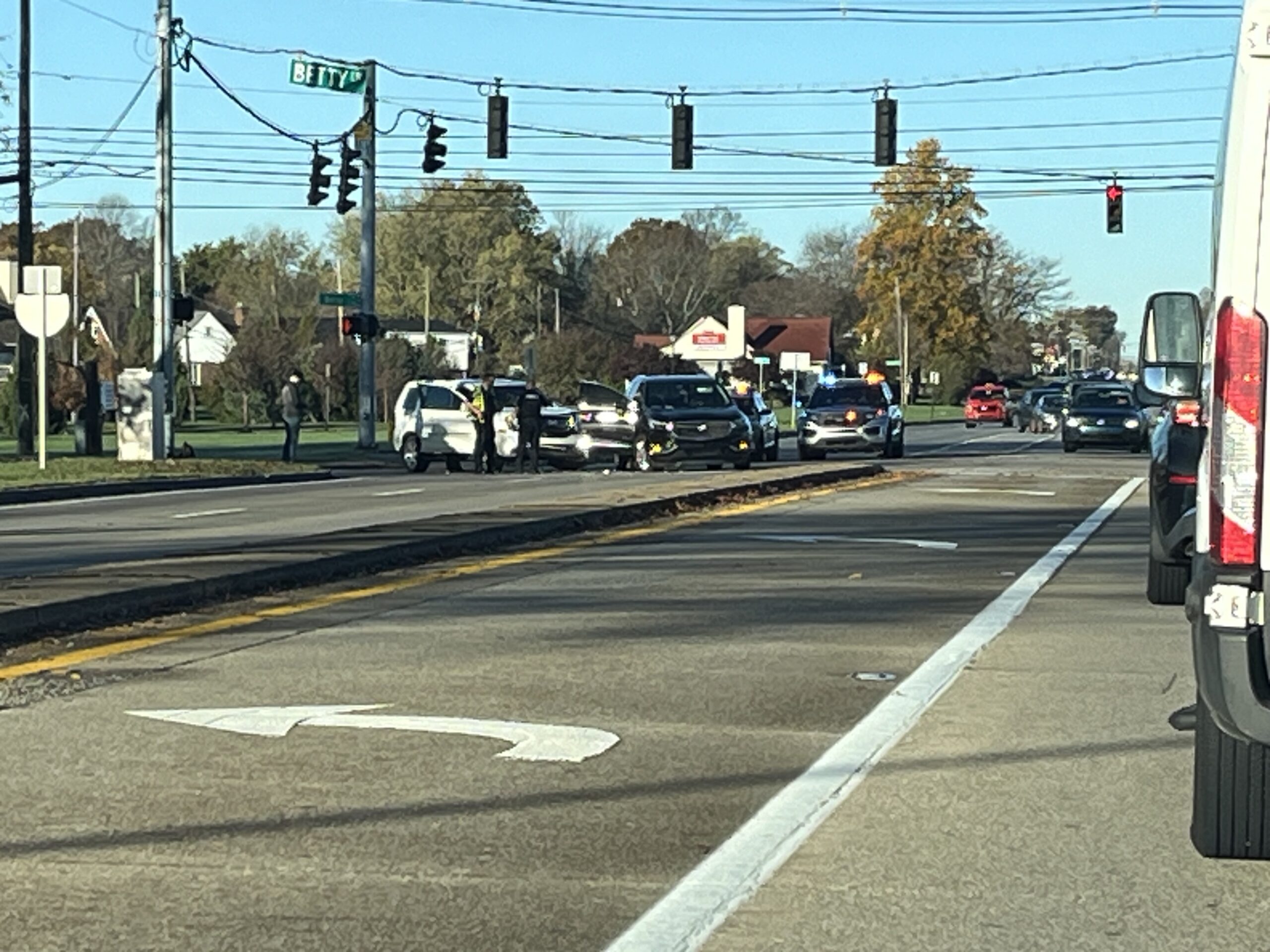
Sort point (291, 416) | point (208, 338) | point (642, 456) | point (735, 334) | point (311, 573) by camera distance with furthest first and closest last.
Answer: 1. point (208, 338)
2. point (735, 334)
3. point (291, 416)
4. point (642, 456)
5. point (311, 573)

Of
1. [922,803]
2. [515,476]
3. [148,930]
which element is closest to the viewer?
[148,930]

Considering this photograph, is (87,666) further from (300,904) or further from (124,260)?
(124,260)

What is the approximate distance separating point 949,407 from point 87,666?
109824 millimetres

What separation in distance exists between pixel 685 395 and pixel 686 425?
1196 mm

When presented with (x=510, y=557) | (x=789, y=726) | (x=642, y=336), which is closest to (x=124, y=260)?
(x=642, y=336)

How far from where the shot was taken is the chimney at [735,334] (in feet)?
292

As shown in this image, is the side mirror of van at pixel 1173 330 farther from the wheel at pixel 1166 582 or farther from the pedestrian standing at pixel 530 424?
the pedestrian standing at pixel 530 424

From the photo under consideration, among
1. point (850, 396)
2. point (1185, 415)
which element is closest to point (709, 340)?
point (850, 396)

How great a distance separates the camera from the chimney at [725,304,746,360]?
89062 millimetres

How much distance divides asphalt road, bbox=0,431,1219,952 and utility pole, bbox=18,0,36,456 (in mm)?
→ 26802

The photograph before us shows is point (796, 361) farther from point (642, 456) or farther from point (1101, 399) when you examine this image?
point (642, 456)

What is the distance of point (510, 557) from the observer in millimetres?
17281

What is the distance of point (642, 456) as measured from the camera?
3791cm

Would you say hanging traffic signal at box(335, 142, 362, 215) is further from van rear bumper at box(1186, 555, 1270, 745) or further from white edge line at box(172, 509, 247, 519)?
van rear bumper at box(1186, 555, 1270, 745)
